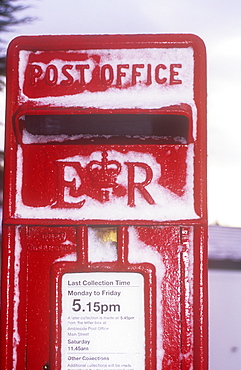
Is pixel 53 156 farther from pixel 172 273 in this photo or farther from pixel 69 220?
pixel 172 273

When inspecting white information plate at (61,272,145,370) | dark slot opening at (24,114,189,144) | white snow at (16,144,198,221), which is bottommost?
white information plate at (61,272,145,370)

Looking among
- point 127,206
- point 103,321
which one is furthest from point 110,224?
point 103,321

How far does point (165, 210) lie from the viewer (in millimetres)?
1675

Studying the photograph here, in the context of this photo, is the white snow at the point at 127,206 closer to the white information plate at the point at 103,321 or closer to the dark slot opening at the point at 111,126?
the dark slot opening at the point at 111,126

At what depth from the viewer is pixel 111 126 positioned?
181 cm

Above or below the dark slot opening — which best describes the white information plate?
below

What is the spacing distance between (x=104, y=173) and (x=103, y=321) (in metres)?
0.51

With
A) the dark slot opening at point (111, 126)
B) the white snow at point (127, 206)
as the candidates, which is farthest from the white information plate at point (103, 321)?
the dark slot opening at point (111, 126)

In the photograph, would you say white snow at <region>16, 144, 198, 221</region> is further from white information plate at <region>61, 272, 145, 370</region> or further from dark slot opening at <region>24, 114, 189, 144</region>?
white information plate at <region>61, 272, 145, 370</region>

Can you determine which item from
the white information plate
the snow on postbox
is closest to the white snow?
the snow on postbox

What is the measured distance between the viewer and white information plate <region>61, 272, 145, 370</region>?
167 centimetres

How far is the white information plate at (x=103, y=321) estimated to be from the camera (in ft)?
5.49

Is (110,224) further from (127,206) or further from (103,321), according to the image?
(103,321)

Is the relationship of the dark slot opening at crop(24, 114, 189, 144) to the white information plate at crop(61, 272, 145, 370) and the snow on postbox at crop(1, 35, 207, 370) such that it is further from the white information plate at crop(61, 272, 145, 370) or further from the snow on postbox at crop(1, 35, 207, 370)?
the white information plate at crop(61, 272, 145, 370)
